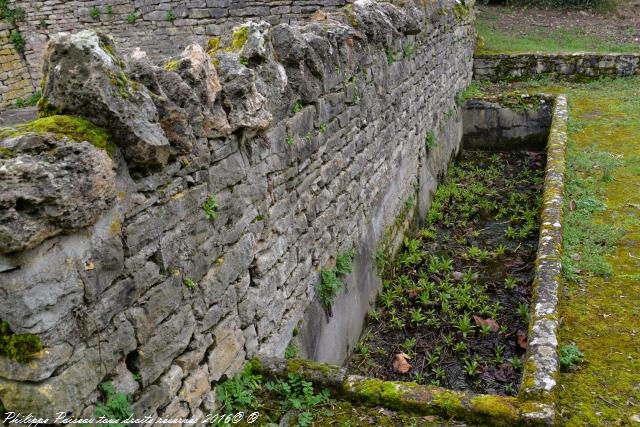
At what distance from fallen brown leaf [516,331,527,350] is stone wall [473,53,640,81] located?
9245mm

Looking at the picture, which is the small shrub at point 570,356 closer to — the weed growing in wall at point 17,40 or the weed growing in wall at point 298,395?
the weed growing in wall at point 298,395

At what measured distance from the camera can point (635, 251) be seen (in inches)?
206

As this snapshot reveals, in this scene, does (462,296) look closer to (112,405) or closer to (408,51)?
(408,51)

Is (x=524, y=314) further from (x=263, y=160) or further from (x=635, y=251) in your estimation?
(x=263, y=160)

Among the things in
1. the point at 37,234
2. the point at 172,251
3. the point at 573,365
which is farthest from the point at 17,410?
the point at 573,365

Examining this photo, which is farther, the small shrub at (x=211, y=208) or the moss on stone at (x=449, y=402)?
the moss on stone at (x=449, y=402)

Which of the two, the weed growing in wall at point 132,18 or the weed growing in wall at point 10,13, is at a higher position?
the weed growing in wall at point 10,13

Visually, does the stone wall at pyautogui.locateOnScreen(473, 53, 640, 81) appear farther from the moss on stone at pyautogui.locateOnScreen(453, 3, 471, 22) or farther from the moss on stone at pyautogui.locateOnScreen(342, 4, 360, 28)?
the moss on stone at pyautogui.locateOnScreen(342, 4, 360, 28)

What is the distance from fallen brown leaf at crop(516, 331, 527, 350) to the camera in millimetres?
5106

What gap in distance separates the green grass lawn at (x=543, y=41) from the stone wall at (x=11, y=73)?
1080 centimetres

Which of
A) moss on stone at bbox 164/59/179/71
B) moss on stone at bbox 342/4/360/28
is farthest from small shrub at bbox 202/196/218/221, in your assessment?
moss on stone at bbox 342/4/360/28

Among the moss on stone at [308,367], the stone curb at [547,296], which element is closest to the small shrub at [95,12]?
the stone curb at [547,296]

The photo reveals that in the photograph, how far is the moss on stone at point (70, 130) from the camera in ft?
6.92

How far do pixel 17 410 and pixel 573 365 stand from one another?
3250mm
